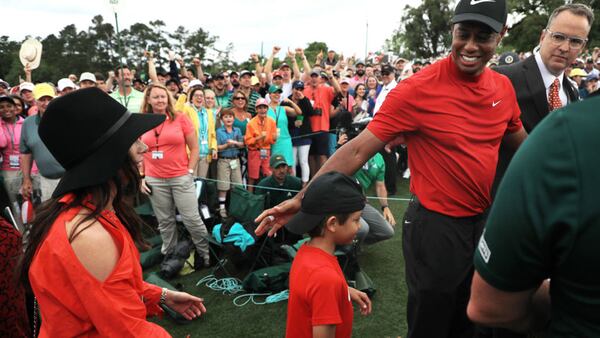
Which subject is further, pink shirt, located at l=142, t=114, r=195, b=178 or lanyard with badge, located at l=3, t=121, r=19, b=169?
lanyard with badge, located at l=3, t=121, r=19, b=169

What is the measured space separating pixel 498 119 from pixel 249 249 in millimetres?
3425

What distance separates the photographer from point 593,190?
2.55ft

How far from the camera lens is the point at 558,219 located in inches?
31.4

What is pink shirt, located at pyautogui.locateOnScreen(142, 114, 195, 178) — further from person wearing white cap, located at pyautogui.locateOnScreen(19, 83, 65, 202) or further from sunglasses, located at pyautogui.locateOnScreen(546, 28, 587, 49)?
sunglasses, located at pyautogui.locateOnScreen(546, 28, 587, 49)

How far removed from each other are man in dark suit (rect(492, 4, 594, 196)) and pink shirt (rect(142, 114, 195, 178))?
3584 millimetres

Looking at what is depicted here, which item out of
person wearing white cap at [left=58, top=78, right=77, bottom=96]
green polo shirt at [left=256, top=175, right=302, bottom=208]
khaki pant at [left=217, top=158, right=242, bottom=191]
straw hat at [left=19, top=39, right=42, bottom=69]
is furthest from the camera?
straw hat at [left=19, top=39, right=42, bottom=69]

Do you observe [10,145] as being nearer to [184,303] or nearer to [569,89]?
[184,303]

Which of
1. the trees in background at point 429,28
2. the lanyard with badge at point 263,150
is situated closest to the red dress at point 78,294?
the lanyard with badge at point 263,150

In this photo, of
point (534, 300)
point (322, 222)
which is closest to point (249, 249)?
point (322, 222)

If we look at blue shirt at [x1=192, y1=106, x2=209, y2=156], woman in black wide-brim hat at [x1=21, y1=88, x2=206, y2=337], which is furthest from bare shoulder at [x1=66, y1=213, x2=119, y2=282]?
blue shirt at [x1=192, y1=106, x2=209, y2=156]

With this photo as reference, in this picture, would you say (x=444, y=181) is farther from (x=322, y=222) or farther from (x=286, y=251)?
(x=286, y=251)

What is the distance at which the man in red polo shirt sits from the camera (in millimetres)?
2070

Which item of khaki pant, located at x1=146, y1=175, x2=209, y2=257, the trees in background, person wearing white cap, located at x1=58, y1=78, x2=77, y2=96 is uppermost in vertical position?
the trees in background

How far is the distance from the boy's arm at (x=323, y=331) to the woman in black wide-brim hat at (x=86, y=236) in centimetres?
67
